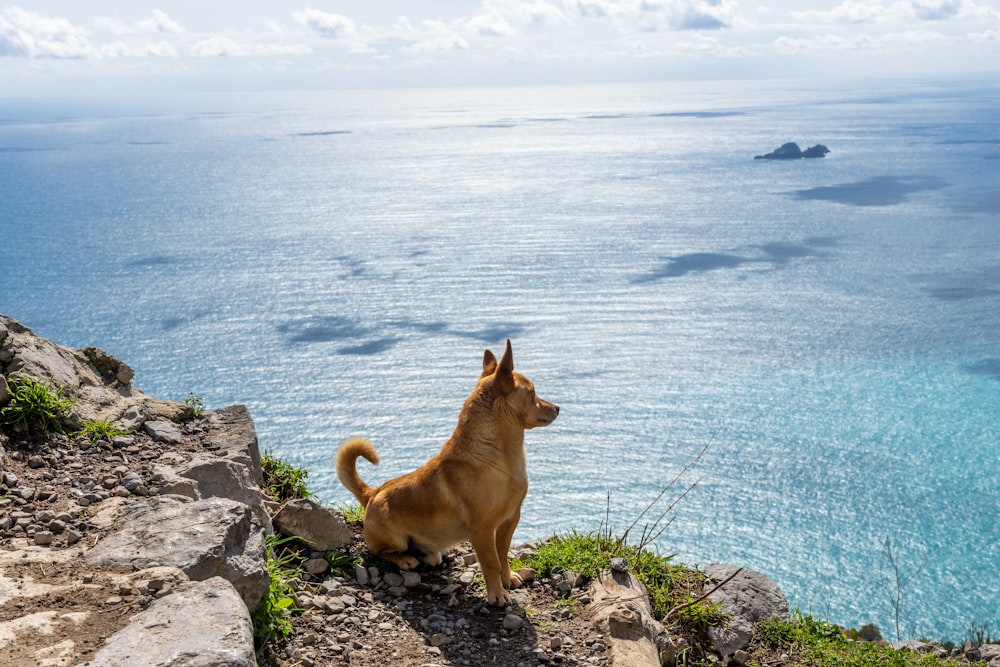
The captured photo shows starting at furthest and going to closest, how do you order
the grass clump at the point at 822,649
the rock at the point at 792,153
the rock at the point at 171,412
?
the rock at the point at 792,153 < the rock at the point at 171,412 < the grass clump at the point at 822,649

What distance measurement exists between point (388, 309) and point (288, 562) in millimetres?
52270

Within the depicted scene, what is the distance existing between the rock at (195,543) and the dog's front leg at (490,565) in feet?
6.73

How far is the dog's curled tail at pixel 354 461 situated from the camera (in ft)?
28.4

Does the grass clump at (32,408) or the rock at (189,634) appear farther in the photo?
the grass clump at (32,408)

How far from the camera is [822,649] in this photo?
927cm

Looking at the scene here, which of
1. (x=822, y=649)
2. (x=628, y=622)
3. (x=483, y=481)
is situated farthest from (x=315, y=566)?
(x=822, y=649)

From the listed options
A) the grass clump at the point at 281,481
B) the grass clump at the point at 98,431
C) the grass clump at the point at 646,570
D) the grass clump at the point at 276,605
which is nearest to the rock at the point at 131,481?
the grass clump at the point at 98,431

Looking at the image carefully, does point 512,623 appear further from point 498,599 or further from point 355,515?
point 355,515

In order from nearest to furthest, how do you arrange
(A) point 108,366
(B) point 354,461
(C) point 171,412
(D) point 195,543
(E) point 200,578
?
(E) point 200,578 → (D) point 195,543 → (B) point 354,461 → (C) point 171,412 → (A) point 108,366

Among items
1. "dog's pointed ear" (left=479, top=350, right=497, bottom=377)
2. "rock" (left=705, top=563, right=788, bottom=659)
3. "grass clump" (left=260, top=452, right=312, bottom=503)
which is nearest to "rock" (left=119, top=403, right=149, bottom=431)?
"grass clump" (left=260, top=452, right=312, bottom=503)

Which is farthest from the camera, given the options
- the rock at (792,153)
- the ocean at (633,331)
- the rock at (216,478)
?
the rock at (792,153)

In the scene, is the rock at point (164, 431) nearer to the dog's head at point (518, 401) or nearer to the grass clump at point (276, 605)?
the grass clump at point (276, 605)

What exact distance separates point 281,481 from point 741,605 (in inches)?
223

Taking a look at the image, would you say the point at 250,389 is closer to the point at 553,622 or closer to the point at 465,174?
the point at 553,622
